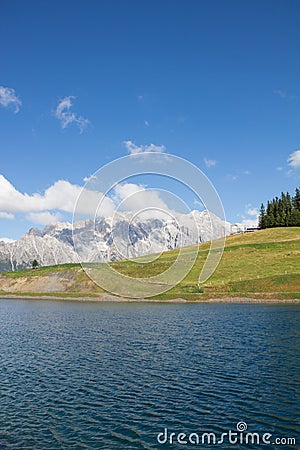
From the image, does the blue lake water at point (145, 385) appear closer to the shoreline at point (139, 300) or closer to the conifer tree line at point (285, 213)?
the shoreline at point (139, 300)

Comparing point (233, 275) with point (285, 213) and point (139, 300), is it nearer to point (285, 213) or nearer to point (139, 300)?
point (139, 300)

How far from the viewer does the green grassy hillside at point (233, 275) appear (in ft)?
333

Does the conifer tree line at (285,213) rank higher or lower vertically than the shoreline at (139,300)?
higher

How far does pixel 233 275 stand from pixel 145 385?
8778cm

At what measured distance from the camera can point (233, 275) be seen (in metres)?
113

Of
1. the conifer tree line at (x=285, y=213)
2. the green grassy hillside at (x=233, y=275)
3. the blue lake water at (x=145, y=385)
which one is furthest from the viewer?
the conifer tree line at (x=285, y=213)

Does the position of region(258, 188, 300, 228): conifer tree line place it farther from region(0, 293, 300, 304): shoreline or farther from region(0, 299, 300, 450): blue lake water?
region(0, 299, 300, 450): blue lake water

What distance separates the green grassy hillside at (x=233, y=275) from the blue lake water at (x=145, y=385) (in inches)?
1842

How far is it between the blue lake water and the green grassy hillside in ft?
153

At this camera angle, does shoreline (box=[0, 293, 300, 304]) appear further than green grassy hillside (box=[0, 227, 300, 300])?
No

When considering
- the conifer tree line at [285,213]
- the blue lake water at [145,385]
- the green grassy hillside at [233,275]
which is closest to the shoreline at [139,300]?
the green grassy hillside at [233,275]

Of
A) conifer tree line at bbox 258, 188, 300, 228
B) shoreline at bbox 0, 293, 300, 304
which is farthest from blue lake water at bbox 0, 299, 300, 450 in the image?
conifer tree line at bbox 258, 188, 300, 228

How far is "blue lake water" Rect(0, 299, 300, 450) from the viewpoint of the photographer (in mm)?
21250

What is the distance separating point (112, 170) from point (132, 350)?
23713mm
